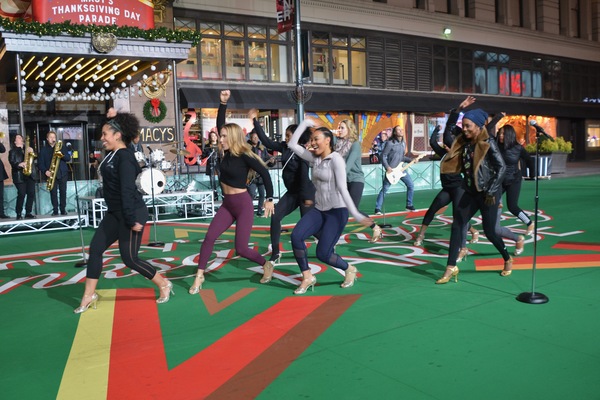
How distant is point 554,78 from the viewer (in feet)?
118

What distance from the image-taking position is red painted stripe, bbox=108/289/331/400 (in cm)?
415

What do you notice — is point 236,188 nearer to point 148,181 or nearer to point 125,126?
point 125,126

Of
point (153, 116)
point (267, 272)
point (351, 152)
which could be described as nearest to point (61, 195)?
point (153, 116)

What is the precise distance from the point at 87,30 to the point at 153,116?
6406 millimetres

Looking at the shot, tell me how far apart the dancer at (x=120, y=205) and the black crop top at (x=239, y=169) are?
1038 mm

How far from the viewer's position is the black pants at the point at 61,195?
1391 centimetres

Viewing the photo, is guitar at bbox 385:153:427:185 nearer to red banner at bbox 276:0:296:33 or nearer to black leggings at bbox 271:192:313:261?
red banner at bbox 276:0:296:33

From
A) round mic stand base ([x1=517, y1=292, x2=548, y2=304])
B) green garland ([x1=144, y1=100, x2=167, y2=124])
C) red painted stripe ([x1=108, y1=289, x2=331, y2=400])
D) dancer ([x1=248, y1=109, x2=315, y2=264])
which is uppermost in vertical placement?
green garland ([x1=144, y1=100, x2=167, y2=124])

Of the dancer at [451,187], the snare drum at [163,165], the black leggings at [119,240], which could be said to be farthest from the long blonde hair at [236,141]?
the snare drum at [163,165]

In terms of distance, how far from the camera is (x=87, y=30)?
48.0 ft

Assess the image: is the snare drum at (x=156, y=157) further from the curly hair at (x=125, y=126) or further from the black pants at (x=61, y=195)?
the curly hair at (x=125, y=126)

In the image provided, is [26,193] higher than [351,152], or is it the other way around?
[351,152]

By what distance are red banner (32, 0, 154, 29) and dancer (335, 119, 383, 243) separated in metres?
9.19

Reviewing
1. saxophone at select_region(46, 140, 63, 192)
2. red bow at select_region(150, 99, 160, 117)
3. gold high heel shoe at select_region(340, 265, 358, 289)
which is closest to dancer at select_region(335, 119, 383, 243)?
gold high heel shoe at select_region(340, 265, 358, 289)
